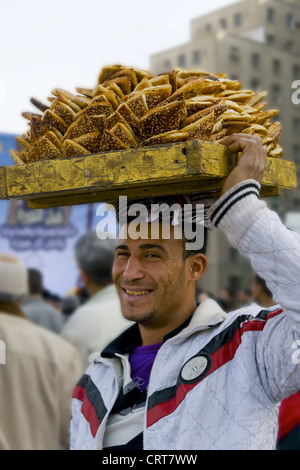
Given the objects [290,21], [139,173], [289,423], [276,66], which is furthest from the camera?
[290,21]

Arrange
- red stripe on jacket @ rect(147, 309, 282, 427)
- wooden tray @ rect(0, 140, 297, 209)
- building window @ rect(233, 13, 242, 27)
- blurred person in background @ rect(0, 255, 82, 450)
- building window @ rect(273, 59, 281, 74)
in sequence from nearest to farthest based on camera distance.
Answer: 1. wooden tray @ rect(0, 140, 297, 209)
2. red stripe on jacket @ rect(147, 309, 282, 427)
3. blurred person in background @ rect(0, 255, 82, 450)
4. building window @ rect(273, 59, 281, 74)
5. building window @ rect(233, 13, 242, 27)

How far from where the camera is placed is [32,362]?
12.2 ft

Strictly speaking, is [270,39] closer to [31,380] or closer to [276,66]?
[276,66]

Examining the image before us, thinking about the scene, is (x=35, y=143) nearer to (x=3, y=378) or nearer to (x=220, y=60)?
(x=3, y=378)

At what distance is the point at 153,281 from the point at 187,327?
219mm

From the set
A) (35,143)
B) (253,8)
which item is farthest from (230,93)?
(253,8)

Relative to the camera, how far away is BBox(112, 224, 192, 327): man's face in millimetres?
2447

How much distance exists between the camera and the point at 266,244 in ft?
6.50

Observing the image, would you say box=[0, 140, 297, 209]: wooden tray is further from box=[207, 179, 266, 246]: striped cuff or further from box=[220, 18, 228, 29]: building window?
box=[220, 18, 228, 29]: building window

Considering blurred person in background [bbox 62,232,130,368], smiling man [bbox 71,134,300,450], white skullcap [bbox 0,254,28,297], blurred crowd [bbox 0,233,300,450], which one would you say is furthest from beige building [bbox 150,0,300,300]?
smiling man [bbox 71,134,300,450]

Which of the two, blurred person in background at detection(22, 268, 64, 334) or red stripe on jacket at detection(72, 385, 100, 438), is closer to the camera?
red stripe on jacket at detection(72, 385, 100, 438)

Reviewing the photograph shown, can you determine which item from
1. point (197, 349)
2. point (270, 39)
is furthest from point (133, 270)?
point (270, 39)

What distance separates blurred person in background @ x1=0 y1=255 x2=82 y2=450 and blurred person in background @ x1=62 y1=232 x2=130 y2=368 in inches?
12.2
